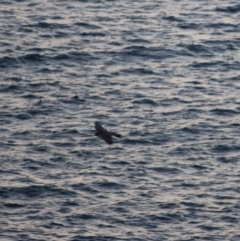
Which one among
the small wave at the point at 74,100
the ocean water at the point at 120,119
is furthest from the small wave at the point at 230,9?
the small wave at the point at 74,100

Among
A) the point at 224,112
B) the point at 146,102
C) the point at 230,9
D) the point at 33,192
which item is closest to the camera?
the point at 33,192

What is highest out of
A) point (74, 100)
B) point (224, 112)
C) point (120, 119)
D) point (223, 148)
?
point (74, 100)

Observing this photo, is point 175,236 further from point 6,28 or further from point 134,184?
point 6,28

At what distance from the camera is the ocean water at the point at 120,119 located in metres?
75.9

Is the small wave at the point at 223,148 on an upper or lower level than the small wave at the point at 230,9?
lower

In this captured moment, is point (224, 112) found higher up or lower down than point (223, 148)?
higher up

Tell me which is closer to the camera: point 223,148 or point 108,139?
point 108,139

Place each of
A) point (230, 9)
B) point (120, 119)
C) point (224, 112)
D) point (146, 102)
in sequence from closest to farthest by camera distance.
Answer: point (120, 119), point (224, 112), point (146, 102), point (230, 9)

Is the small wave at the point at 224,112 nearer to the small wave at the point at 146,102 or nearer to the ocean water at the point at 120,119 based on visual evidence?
the ocean water at the point at 120,119

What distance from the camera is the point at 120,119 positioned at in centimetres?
8406

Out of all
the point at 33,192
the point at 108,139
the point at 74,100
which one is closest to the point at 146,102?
the point at 74,100

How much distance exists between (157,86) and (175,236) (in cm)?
1650

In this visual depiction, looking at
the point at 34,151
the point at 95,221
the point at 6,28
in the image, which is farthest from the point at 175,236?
the point at 6,28

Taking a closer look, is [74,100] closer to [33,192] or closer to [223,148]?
[33,192]
